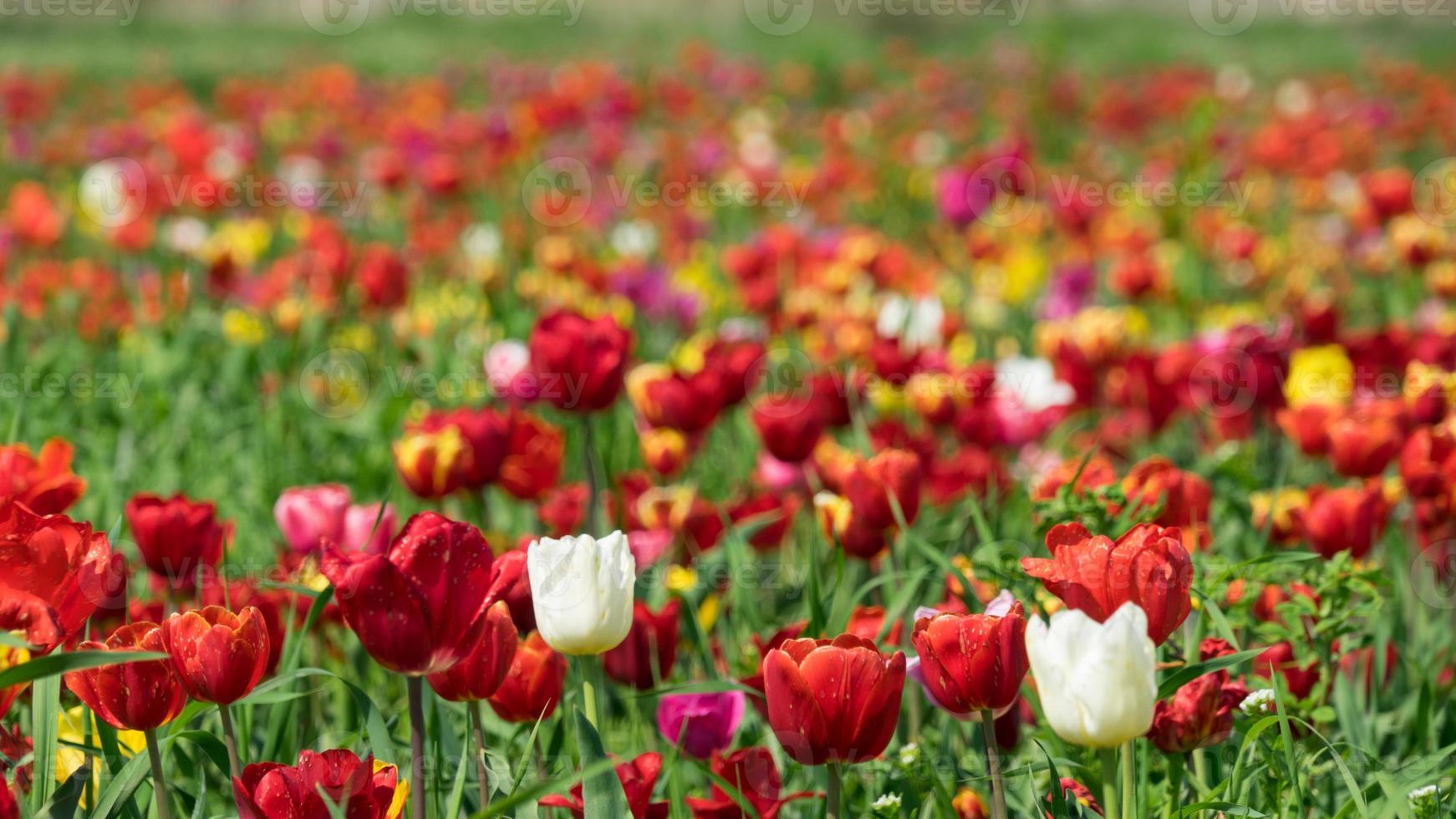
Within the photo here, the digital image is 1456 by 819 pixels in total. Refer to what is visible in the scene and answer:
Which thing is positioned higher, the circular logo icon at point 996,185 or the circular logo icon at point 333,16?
the circular logo icon at point 333,16

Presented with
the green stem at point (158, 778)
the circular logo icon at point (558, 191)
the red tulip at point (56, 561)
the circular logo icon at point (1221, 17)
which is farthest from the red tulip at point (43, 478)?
the circular logo icon at point (1221, 17)

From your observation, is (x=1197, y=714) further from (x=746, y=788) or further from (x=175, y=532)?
(x=175, y=532)

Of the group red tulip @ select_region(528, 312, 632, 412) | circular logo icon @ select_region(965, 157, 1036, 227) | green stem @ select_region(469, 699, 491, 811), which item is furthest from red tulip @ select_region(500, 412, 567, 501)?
circular logo icon @ select_region(965, 157, 1036, 227)

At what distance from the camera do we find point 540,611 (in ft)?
3.69

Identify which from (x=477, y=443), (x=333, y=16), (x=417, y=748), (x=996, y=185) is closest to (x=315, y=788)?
(x=417, y=748)

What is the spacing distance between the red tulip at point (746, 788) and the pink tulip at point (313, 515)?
2.23 feet

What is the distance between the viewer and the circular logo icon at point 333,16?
1662 cm

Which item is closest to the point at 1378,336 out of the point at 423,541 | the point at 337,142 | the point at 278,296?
the point at 423,541

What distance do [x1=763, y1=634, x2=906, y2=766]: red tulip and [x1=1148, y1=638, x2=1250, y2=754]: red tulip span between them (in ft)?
0.85

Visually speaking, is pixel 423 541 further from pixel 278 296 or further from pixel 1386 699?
pixel 278 296

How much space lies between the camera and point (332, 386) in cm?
297

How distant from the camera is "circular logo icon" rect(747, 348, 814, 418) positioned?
6.82 feet

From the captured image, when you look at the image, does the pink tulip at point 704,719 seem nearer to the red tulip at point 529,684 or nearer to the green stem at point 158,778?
the red tulip at point 529,684

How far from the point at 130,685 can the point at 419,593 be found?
0.23 m
